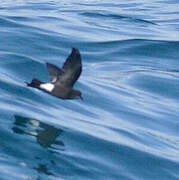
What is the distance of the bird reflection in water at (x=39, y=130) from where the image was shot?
9055mm

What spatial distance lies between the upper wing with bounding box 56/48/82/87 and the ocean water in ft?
3.06

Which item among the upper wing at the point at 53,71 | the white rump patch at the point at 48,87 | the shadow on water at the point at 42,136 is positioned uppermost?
the upper wing at the point at 53,71

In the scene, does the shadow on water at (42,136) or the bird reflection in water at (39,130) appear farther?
the bird reflection in water at (39,130)

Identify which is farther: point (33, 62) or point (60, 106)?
point (33, 62)

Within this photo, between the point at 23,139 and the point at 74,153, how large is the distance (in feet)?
1.93

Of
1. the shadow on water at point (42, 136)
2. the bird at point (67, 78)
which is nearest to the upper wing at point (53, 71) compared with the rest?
the bird at point (67, 78)

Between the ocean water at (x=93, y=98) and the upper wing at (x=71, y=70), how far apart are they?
3.06 ft

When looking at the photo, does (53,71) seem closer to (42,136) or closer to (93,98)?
(42,136)

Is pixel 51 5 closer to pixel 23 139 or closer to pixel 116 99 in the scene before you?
pixel 116 99

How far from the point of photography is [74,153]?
8.93 m

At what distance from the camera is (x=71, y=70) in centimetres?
795

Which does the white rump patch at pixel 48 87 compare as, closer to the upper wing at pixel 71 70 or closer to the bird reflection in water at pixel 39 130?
the upper wing at pixel 71 70

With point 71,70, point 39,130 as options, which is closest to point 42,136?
point 39,130

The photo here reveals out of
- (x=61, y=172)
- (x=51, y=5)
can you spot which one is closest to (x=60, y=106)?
(x=61, y=172)
